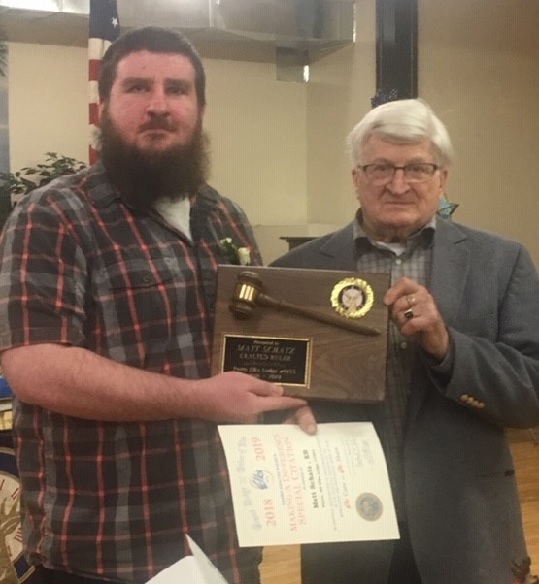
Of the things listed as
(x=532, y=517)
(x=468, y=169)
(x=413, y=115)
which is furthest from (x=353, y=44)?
(x=413, y=115)

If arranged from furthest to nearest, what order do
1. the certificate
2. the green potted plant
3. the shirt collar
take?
the green potted plant
the shirt collar
the certificate

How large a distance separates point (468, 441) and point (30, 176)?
4961 millimetres

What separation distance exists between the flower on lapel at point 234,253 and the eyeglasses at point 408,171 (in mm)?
310

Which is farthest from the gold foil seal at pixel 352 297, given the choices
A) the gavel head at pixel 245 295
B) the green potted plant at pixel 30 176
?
the green potted plant at pixel 30 176

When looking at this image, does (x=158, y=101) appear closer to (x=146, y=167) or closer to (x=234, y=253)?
(x=146, y=167)

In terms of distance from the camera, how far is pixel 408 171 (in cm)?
155

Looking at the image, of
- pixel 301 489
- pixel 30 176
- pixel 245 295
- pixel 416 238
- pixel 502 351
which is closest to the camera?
pixel 301 489

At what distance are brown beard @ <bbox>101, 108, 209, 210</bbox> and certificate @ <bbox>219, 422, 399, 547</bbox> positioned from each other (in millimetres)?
444

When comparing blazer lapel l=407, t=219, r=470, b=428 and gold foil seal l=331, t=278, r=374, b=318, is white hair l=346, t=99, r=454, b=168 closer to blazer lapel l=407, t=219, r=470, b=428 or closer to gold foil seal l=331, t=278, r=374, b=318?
blazer lapel l=407, t=219, r=470, b=428

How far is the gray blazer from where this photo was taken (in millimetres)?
1495

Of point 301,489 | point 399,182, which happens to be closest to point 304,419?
point 301,489

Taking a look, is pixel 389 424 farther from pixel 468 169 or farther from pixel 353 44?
pixel 353 44

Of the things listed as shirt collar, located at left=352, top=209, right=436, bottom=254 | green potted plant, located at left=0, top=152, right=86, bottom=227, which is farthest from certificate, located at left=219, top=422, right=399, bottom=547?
green potted plant, located at left=0, top=152, right=86, bottom=227

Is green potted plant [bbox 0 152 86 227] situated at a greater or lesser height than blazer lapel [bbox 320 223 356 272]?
greater
